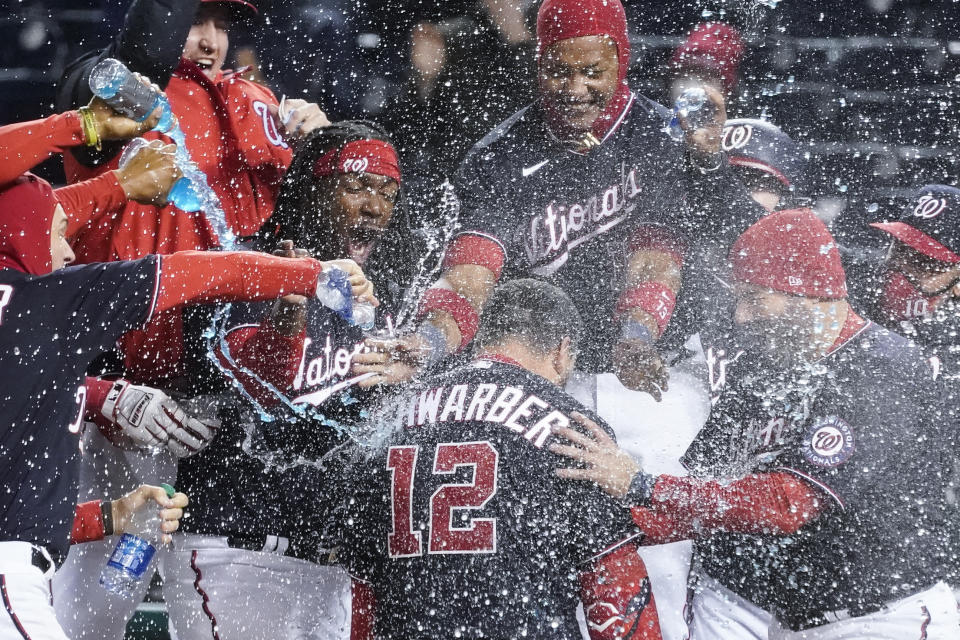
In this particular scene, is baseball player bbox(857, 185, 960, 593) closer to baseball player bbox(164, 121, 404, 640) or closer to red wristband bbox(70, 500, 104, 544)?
baseball player bbox(164, 121, 404, 640)

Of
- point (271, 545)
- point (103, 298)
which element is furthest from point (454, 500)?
point (103, 298)

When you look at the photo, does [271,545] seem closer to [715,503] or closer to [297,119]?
[715,503]

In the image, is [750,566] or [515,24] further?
[515,24]

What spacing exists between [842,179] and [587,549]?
2555 mm

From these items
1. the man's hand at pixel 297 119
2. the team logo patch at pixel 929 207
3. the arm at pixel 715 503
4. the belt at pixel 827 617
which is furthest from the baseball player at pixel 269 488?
the team logo patch at pixel 929 207

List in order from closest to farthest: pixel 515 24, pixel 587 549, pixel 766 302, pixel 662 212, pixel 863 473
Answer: pixel 587 549 < pixel 863 473 < pixel 766 302 < pixel 662 212 < pixel 515 24

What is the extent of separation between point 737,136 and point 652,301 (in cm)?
98

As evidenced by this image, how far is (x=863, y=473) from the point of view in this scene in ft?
8.09

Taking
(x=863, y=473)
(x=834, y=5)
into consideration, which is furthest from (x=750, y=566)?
(x=834, y=5)

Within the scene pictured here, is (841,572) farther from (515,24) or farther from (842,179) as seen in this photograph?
(515,24)

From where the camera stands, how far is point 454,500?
2240 mm

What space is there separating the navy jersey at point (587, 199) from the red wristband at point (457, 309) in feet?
1.19

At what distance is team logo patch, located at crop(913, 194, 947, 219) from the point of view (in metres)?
3.31

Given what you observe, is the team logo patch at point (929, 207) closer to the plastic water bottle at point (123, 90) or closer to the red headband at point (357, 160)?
the red headband at point (357, 160)
